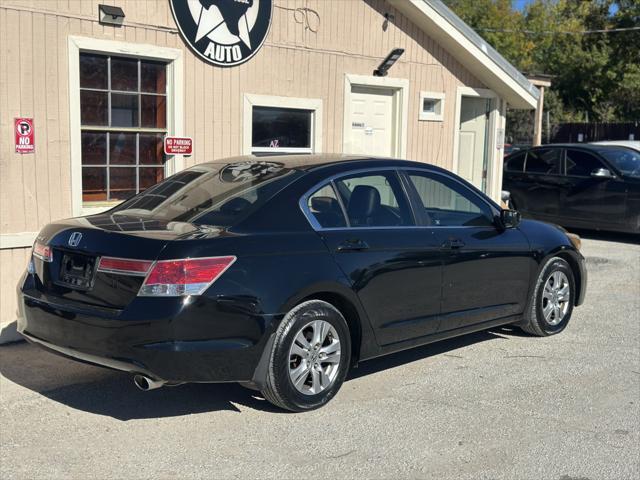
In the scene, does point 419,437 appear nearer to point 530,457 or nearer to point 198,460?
point 530,457

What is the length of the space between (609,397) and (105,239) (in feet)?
11.5

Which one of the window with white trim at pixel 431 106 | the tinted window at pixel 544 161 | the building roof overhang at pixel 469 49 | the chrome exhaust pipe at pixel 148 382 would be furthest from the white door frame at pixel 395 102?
the chrome exhaust pipe at pixel 148 382

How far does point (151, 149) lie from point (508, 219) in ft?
11.9

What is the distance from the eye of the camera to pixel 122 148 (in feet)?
24.8

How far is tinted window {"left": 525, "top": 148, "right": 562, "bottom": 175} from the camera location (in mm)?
13648

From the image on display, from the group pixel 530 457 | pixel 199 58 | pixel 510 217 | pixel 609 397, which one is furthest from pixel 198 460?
pixel 199 58

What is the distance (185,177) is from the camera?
5.85m

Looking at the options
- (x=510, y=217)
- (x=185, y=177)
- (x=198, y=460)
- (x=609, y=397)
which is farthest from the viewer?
(x=510, y=217)

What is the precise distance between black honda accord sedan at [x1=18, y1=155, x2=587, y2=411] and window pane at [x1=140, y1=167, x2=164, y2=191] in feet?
6.52

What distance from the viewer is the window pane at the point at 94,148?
726 cm

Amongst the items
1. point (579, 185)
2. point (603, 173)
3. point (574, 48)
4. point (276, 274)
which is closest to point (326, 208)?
point (276, 274)

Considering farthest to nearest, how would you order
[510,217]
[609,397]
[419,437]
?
[510,217], [609,397], [419,437]

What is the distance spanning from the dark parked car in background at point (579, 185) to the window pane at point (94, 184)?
8545mm

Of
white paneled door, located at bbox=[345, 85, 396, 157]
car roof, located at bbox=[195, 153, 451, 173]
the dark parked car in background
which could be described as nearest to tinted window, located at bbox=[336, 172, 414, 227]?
car roof, located at bbox=[195, 153, 451, 173]
